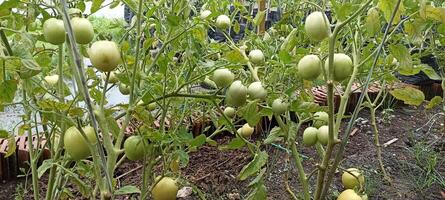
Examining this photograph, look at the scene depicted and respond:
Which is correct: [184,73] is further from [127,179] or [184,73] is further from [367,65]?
[127,179]

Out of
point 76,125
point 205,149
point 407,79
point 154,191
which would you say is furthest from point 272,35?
point 407,79

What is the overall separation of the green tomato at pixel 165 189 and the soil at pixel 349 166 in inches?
17.8

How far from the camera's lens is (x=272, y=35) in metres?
1.69

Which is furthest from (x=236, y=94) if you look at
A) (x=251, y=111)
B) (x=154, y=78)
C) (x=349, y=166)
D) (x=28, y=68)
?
(x=349, y=166)

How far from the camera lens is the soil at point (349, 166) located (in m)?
1.73

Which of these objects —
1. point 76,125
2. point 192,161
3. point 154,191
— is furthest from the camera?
point 192,161

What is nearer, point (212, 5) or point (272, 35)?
point (212, 5)

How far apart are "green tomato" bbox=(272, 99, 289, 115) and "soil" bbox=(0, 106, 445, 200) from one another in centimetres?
61

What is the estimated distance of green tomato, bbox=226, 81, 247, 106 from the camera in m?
0.89

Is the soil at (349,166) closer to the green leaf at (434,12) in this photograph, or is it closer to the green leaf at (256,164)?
the green leaf at (256,164)

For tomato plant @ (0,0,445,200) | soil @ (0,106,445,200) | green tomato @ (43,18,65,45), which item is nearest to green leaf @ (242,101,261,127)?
tomato plant @ (0,0,445,200)

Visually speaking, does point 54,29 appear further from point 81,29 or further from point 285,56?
point 285,56

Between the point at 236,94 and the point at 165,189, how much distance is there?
27 centimetres

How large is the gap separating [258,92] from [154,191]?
0.32m
